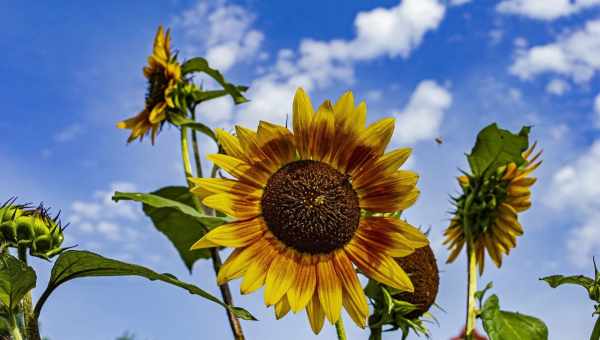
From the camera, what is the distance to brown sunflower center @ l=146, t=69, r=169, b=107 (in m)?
2.60

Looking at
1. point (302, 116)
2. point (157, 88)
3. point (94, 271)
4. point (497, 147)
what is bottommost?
point (94, 271)

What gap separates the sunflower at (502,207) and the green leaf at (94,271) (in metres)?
1.27

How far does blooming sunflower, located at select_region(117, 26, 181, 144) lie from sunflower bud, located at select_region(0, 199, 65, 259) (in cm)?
120

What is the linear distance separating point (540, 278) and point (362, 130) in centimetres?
50

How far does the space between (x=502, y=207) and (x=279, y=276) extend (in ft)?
3.63

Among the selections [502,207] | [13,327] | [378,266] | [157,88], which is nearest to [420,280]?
[378,266]

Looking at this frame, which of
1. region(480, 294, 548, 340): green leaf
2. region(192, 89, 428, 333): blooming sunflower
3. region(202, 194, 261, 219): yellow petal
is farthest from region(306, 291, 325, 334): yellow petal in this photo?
region(480, 294, 548, 340): green leaf

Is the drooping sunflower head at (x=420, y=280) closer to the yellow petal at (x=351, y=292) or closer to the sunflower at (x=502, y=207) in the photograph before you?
the yellow petal at (x=351, y=292)

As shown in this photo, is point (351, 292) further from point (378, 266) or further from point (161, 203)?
point (161, 203)

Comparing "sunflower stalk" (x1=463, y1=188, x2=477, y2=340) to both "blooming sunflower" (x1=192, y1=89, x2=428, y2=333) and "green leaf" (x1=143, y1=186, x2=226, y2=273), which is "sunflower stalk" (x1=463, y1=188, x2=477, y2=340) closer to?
"blooming sunflower" (x1=192, y1=89, x2=428, y2=333)

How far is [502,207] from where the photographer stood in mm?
2381

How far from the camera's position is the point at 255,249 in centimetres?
151

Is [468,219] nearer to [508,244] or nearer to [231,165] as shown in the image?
[508,244]

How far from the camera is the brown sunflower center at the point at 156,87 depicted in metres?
2.60
